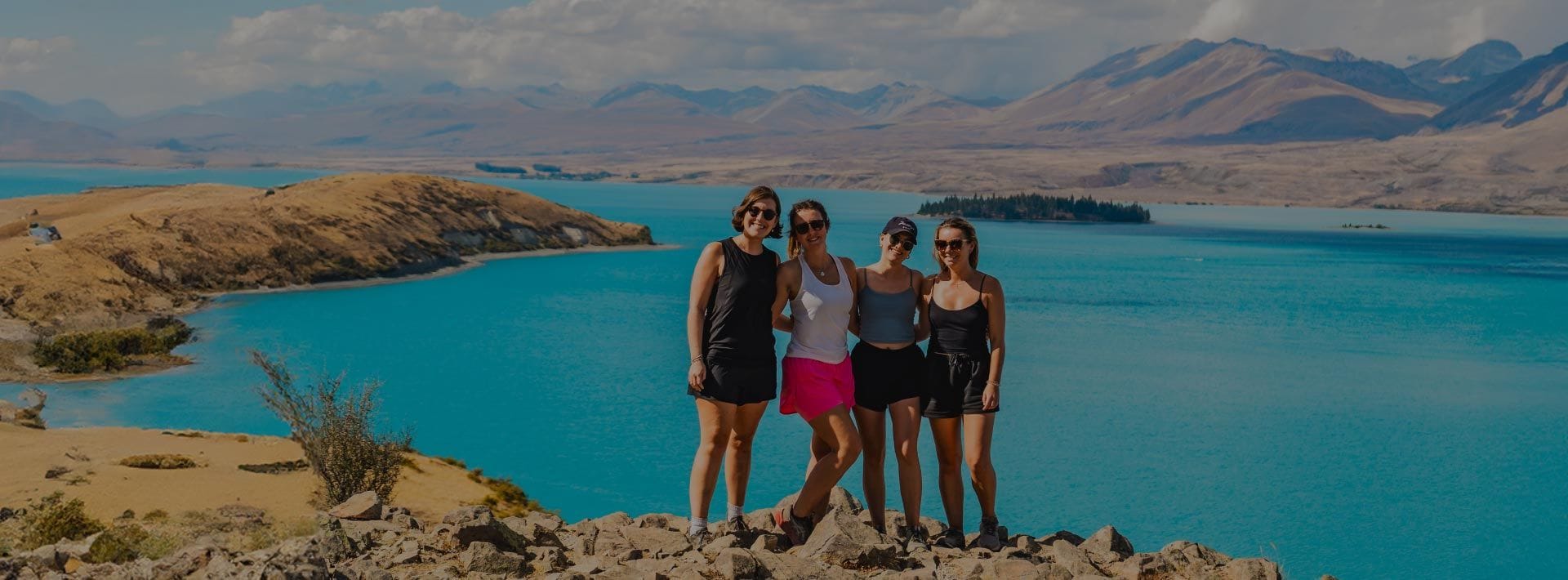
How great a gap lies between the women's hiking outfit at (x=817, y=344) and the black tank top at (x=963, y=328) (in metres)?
0.76

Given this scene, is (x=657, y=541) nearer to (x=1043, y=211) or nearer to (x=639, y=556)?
(x=639, y=556)

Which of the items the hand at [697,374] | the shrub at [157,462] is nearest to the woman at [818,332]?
the hand at [697,374]

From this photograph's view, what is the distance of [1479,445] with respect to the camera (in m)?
29.1

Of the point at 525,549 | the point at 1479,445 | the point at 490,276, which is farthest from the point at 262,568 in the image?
the point at 490,276

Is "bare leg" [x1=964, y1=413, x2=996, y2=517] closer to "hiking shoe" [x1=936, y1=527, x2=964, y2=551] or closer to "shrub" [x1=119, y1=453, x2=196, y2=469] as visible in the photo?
"hiking shoe" [x1=936, y1=527, x2=964, y2=551]

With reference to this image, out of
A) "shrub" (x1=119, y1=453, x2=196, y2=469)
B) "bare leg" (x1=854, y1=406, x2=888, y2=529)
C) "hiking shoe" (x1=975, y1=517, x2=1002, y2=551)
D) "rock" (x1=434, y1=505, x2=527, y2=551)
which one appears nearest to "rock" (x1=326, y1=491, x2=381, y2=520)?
"rock" (x1=434, y1=505, x2=527, y2=551)

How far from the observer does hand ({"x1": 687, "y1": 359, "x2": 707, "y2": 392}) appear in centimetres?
843

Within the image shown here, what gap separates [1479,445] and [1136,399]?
7.87 m

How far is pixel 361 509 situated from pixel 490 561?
2013 millimetres

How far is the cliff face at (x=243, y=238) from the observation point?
1772 inches

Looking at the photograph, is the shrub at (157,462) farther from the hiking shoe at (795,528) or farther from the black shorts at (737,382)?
the black shorts at (737,382)

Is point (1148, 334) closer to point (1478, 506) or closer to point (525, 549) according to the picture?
point (1478, 506)

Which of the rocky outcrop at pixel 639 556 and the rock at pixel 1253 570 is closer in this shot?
the rocky outcrop at pixel 639 556

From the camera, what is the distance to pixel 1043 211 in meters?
150
